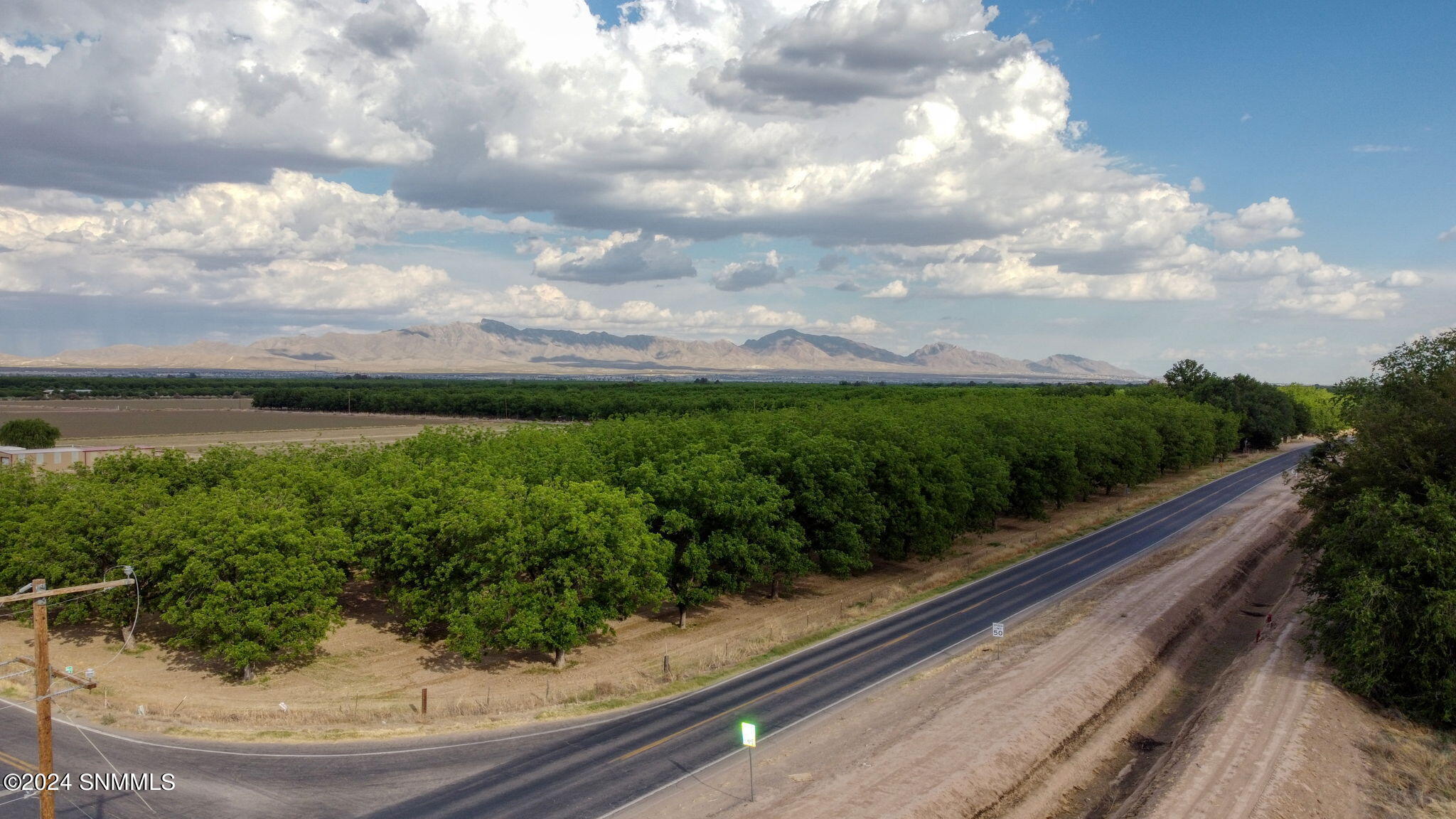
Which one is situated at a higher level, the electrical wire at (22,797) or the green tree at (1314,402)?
the green tree at (1314,402)

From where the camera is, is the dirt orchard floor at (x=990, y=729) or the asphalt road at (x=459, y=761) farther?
the dirt orchard floor at (x=990, y=729)

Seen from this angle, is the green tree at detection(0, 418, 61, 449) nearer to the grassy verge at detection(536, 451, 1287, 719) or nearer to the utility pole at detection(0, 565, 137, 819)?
the grassy verge at detection(536, 451, 1287, 719)

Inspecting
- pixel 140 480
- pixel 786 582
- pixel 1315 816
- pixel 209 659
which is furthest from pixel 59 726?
pixel 1315 816

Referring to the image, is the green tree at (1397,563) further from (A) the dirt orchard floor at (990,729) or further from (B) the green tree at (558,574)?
(B) the green tree at (558,574)

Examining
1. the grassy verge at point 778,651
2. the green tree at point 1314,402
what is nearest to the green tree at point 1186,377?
the green tree at point 1314,402

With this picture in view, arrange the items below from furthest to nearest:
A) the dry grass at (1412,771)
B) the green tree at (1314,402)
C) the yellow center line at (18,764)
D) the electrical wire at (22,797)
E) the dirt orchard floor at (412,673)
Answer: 1. the green tree at (1314,402)
2. the dirt orchard floor at (412,673)
3. the dry grass at (1412,771)
4. the yellow center line at (18,764)
5. the electrical wire at (22,797)

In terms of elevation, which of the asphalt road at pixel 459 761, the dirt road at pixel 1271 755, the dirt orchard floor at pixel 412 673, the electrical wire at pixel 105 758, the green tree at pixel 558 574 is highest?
the green tree at pixel 558 574

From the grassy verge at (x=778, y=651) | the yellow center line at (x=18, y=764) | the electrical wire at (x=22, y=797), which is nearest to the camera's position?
the electrical wire at (x=22, y=797)

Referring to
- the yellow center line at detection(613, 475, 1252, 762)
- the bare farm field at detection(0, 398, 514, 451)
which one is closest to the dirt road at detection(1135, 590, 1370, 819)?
the yellow center line at detection(613, 475, 1252, 762)
